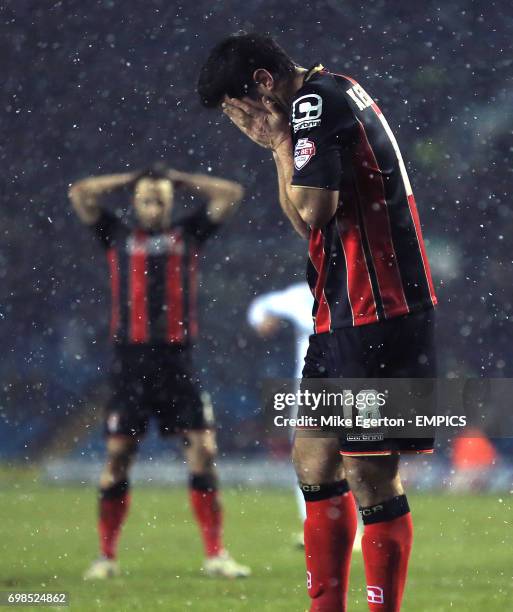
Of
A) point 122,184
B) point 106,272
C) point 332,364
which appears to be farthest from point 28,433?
point 332,364

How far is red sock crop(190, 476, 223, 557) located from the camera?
316 centimetres

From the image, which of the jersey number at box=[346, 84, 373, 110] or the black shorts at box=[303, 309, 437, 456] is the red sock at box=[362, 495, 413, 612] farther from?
the jersey number at box=[346, 84, 373, 110]

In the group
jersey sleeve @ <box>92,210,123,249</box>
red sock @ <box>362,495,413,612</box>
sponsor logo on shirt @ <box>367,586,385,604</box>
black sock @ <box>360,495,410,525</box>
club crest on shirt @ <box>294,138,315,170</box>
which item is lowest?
sponsor logo on shirt @ <box>367,586,385,604</box>

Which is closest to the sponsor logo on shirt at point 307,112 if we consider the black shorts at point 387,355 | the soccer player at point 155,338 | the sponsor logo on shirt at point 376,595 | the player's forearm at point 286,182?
the player's forearm at point 286,182

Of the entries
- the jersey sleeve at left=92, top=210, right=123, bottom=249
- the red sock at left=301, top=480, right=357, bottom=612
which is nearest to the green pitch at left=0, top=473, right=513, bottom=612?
the red sock at left=301, top=480, right=357, bottom=612

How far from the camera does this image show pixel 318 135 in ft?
6.11

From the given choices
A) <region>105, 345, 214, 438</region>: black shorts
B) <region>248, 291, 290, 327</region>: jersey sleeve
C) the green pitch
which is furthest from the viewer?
<region>105, 345, 214, 438</region>: black shorts

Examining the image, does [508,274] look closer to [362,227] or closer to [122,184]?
[122,184]

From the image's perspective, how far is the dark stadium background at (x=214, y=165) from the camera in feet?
26.7

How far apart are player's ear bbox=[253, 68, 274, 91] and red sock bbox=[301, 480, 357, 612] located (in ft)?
2.36

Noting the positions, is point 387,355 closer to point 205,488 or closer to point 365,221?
point 365,221

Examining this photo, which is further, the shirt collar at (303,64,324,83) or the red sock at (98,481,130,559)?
the red sock at (98,481,130,559)

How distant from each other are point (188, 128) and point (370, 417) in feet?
26.4

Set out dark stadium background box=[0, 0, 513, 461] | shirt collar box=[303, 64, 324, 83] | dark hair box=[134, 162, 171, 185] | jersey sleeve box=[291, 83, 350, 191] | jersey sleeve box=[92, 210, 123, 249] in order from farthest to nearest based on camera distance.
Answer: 1. dark stadium background box=[0, 0, 513, 461]
2. dark hair box=[134, 162, 171, 185]
3. jersey sleeve box=[92, 210, 123, 249]
4. shirt collar box=[303, 64, 324, 83]
5. jersey sleeve box=[291, 83, 350, 191]
